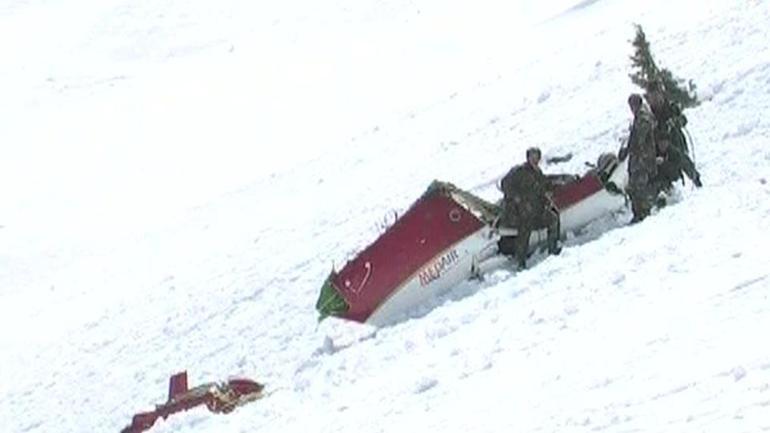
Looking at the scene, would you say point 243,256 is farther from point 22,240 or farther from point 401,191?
point 22,240

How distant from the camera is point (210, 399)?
1384cm

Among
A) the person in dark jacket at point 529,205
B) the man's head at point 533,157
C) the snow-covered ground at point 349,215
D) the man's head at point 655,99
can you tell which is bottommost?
the snow-covered ground at point 349,215

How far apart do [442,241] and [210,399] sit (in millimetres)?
3152

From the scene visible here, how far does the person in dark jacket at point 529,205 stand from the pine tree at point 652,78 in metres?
2.24

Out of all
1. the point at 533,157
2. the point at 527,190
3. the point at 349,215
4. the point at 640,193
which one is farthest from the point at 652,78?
the point at 349,215

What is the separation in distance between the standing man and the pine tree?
134cm

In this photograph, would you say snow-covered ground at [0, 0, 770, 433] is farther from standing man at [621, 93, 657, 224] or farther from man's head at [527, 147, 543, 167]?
man's head at [527, 147, 543, 167]

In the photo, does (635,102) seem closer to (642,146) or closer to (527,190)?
(642,146)

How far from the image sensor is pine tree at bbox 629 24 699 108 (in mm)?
16781

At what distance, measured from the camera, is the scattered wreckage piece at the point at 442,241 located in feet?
47.1

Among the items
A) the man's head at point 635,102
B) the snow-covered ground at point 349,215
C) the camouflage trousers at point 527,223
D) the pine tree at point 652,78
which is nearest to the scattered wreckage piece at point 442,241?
the camouflage trousers at point 527,223

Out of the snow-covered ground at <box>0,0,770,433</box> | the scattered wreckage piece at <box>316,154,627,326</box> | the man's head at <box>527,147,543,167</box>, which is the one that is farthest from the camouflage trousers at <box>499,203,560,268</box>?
the man's head at <box>527,147,543,167</box>

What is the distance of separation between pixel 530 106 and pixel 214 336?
9658 mm

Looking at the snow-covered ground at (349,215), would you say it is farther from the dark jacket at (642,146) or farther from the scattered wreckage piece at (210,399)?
the dark jacket at (642,146)
